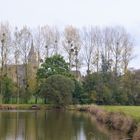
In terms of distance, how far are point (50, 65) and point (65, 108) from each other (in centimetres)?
1171

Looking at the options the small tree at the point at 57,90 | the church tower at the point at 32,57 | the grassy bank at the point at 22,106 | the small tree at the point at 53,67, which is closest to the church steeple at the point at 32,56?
the church tower at the point at 32,57

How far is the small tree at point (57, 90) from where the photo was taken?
7106cm

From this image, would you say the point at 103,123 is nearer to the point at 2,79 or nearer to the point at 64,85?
the point at 64,85

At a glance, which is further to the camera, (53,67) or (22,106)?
(53,67)

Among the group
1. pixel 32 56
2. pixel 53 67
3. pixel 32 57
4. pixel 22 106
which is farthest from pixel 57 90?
pixel 32 57

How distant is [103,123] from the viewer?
133 feet

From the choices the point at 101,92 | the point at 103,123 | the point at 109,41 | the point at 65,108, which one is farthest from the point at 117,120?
the point at 109,41

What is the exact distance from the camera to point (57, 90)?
71.2 m

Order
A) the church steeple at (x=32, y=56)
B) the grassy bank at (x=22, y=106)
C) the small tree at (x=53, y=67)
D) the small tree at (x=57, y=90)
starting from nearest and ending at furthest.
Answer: the grassy bank at (x=22, y=106), the small tree at (x=57, y=90), the small tree at (x=53, y=67), the church steeple at (x=32, y=56)

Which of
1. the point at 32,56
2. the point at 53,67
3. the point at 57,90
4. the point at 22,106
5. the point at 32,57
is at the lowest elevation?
the point at 22,106

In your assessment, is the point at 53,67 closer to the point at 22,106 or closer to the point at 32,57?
the point at 32,57

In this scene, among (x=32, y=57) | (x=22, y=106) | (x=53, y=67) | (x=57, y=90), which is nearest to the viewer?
(x=57, y=90)

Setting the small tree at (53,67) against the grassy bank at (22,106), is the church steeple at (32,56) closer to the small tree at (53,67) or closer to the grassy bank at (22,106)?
the small tree at (53,67)

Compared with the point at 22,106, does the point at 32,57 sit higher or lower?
higher
